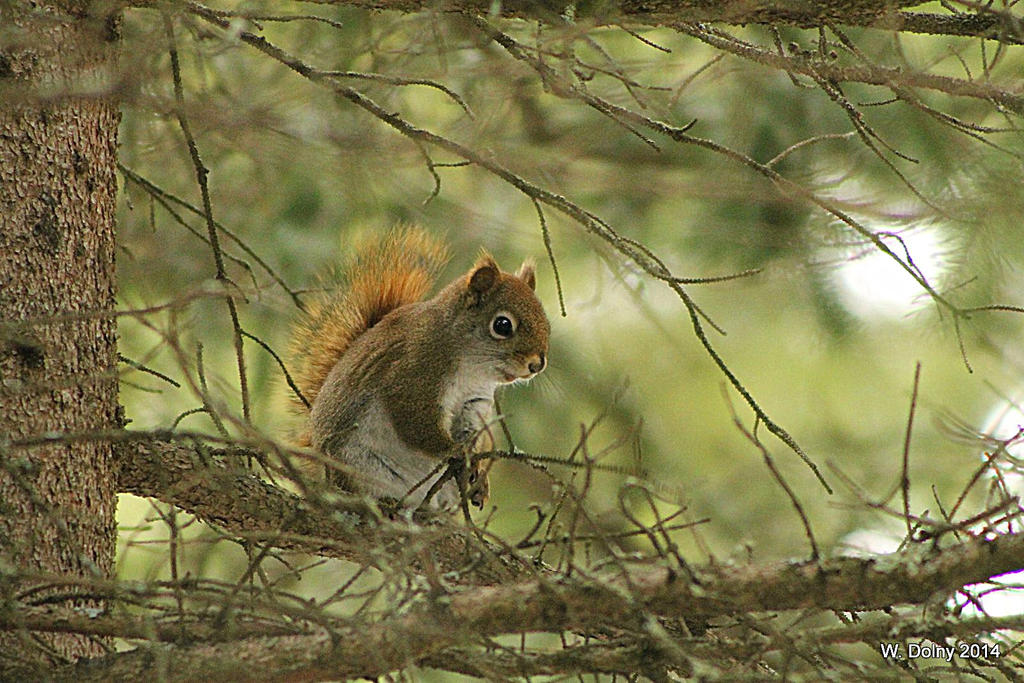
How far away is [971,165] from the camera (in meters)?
2.30

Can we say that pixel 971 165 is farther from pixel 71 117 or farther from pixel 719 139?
pixel 71 117

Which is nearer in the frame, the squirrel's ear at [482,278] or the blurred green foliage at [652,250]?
the blurred green foliage at [652,250]

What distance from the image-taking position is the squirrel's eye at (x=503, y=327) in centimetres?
227

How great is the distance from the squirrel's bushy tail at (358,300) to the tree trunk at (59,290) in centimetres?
82

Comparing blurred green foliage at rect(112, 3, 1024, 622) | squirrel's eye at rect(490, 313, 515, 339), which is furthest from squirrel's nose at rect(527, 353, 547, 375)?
blurred green foliage at rect(112, 3, 1024, 622)

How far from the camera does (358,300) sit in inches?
98.3

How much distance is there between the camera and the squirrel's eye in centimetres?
227

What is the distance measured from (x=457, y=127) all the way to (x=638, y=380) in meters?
2.78

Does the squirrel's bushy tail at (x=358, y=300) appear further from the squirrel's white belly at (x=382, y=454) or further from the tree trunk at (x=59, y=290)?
the tree trunk at (x=59, y=290)

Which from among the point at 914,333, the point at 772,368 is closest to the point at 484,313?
the point at 914,333

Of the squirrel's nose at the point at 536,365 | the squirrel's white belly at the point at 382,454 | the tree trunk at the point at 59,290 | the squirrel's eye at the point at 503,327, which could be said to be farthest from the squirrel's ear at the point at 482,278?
the tree trunk at the point at 59,290

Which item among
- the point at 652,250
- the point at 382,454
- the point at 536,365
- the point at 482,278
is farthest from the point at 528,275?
the point at 652,250

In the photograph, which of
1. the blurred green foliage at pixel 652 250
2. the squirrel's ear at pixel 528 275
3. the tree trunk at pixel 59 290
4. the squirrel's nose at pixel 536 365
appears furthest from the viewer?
the squirrel's ear at pixel 528 275

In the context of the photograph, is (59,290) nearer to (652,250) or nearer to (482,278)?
(482,278)
